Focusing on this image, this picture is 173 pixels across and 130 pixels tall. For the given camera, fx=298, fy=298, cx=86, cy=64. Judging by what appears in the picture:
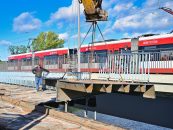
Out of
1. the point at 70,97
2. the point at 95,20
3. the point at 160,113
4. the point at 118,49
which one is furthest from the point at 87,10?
the point at 118,49

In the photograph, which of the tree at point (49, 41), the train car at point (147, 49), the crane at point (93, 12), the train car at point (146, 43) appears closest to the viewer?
the crane at point (93, 12)

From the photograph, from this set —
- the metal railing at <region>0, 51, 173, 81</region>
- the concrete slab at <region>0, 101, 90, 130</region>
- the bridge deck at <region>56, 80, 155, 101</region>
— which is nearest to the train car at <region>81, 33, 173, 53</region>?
the metal railing at <region>0, 51, 173, 81</region>

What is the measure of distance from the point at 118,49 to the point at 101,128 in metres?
14.6

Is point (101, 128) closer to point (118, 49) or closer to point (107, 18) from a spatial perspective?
point (107, 18)

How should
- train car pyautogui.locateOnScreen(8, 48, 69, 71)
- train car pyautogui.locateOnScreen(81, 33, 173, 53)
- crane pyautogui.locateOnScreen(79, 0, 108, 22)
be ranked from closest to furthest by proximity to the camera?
crane pyautogui.locateOnScreen(79, 0, 108, 22) < train car pyautogui.locateOnScreen(81, 33, 173, 53) < train car pyautogui.locateOnScreen(8, 48, 69, 71)

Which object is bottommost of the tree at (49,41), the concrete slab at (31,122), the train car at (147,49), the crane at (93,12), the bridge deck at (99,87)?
the concrete slab at (31,122)

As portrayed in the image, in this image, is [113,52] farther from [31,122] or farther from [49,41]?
[49,41]

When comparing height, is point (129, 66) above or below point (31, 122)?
above

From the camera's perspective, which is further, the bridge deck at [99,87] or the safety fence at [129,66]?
the safety fence at [129,66]

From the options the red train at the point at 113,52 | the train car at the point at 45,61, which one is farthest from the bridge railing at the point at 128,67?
the train car at the point at 45,61

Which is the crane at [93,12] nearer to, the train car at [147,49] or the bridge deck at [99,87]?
the train car at [147,49]

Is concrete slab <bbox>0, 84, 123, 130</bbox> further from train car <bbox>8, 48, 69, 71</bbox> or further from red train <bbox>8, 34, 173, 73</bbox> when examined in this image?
train car <bbox>8, 48, 69, 71</bbox>

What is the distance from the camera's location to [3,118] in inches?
442

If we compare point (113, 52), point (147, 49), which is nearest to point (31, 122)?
point (147, 49)
